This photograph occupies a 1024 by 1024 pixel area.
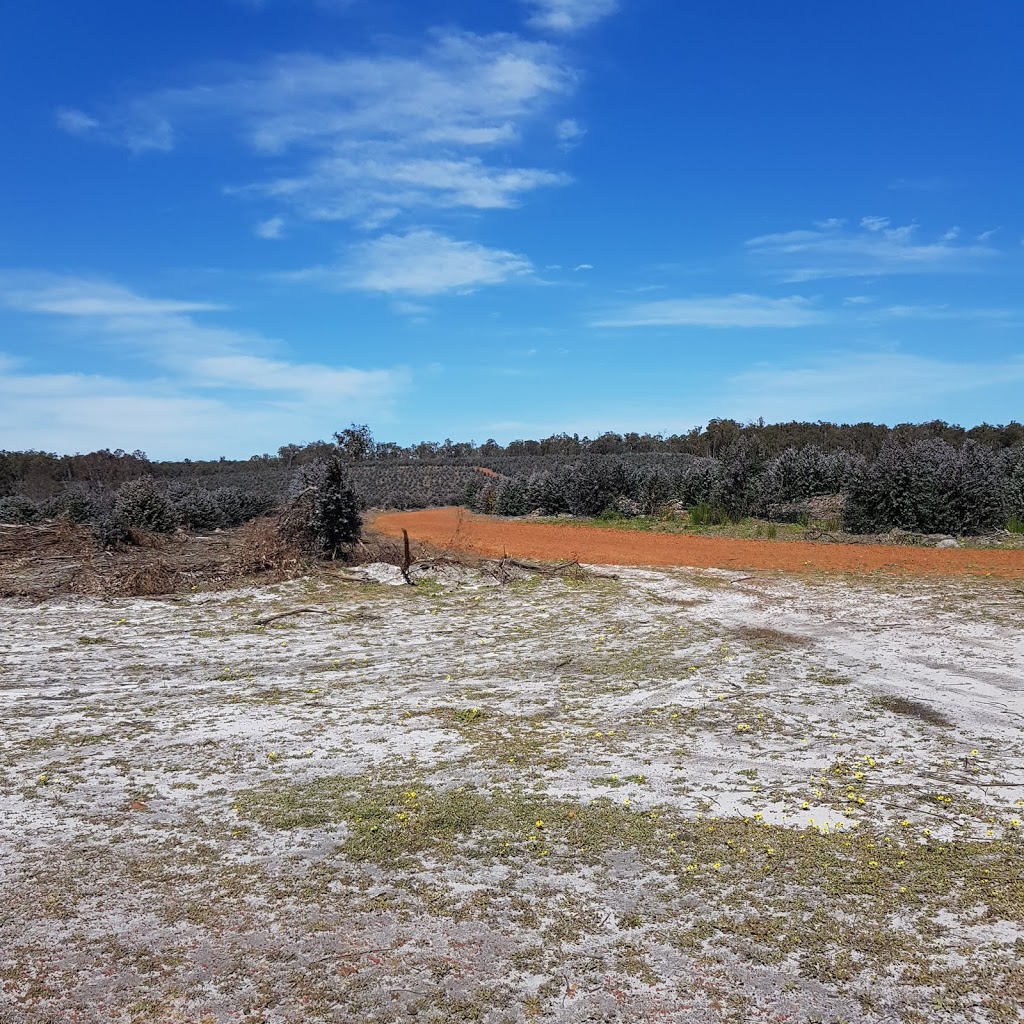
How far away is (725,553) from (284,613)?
409 inches

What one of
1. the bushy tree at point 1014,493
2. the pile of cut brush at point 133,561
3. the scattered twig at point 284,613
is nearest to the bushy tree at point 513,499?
the bushy tree at point 1014,493

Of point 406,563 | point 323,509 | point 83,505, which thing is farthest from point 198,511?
point 406,563

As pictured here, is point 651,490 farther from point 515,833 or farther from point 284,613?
point 515,833

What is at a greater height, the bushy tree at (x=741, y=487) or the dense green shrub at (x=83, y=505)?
the bushy tree at (x=741, y=487)

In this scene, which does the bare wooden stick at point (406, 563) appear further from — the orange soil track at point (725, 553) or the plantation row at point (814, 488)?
the plantation row at point (814, 488)

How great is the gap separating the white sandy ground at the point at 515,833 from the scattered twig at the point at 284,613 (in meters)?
1.54

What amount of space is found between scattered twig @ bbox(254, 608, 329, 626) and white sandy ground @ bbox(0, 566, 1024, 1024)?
5.05 ft

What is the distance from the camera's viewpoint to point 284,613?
442 inches

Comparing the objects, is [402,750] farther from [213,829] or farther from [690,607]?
[690,607]

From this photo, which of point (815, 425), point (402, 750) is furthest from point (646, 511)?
point (815, 425)

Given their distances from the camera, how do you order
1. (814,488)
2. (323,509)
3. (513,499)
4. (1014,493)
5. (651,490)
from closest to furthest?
(323,509)
(1014,493)
(814,488)
(651,490)
(513,499)

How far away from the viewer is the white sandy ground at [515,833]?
3.27 m

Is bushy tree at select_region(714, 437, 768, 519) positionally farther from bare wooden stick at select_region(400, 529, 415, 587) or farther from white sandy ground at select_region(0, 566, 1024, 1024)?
white sandy ground at select_region(0, 566, 1024, 1024)

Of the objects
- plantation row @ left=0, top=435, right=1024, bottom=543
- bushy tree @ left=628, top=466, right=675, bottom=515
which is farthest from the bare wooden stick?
bushy tree @ left=628, top=466, right=675, bottom=515
